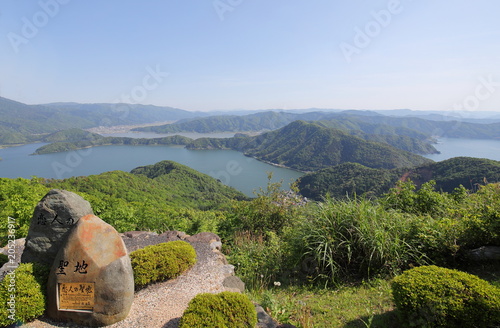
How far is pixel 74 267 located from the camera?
313 cm

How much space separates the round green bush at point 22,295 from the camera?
2.86 m

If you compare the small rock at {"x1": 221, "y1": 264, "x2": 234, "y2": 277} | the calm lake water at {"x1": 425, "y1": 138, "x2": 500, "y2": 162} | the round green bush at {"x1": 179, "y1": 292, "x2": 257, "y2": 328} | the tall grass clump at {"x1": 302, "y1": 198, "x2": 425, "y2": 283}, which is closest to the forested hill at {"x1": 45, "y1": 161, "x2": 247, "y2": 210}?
the small rock at {"x1": 221, "y1": 264, "x2": 234, "y2": 277}

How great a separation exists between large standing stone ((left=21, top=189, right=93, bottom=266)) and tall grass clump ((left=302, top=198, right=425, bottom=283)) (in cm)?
360

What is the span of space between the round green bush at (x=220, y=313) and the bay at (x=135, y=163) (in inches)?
2526

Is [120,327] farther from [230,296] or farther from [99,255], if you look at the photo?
[230,296]

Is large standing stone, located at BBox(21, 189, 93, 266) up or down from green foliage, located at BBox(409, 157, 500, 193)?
up

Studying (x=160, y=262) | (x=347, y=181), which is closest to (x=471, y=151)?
(x=347, y=181)

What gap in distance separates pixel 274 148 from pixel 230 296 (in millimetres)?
122316

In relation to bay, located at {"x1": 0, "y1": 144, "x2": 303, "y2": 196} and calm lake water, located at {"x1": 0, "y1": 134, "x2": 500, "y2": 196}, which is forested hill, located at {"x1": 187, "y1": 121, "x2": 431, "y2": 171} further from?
calm lake water, located at {"x1": 0, "y1": 134, "x2": 500, "y2": 196}

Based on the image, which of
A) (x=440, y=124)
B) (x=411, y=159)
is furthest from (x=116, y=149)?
(x=440, y=124)

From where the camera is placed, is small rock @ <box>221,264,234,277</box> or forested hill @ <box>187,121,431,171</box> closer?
small rock @ <box>221,264,234,277</box>

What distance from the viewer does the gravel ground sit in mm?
3139

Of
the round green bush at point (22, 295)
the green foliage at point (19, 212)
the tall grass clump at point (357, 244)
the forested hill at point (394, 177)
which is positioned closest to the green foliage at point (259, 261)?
the tall grass clump at point (357, 244)

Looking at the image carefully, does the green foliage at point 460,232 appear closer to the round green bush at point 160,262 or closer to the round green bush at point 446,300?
the round green bush at point 446,300
